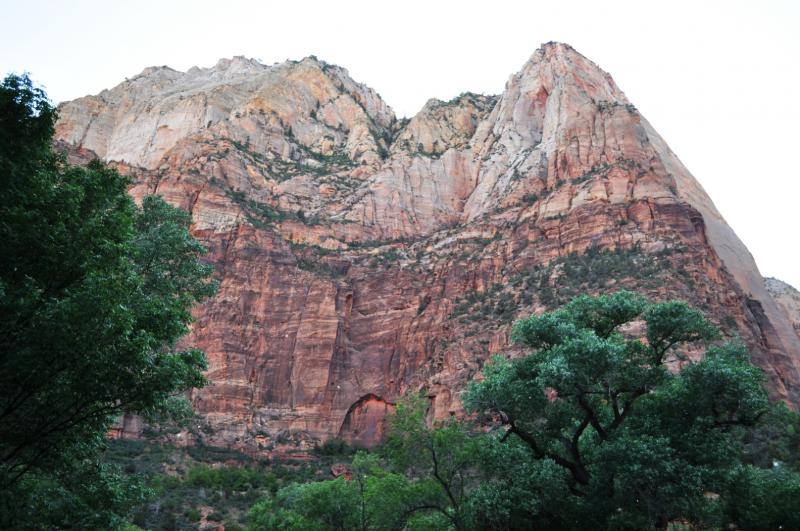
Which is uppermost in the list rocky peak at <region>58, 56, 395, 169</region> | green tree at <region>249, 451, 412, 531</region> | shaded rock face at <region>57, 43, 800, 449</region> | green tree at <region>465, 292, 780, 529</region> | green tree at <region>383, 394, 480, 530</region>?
rocky peak at <region>58, 56, 395, 169</region>

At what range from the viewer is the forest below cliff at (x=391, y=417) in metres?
11.0

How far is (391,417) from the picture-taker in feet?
71.9

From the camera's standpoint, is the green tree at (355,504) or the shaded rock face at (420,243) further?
the shaded rock face at (420,243)

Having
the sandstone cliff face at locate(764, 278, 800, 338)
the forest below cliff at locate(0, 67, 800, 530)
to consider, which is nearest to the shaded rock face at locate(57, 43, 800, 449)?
the sandstone cliff face at locate(764, 278, 800, 338)

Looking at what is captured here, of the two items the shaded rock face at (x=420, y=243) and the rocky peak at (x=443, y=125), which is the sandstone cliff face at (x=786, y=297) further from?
the rocky peak at (x=443, y=125)

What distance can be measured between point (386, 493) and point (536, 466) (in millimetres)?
6129

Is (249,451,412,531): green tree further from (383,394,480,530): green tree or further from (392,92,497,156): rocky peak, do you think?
(392,92,497,156): rocky peak

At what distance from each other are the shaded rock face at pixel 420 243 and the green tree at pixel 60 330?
43226mm

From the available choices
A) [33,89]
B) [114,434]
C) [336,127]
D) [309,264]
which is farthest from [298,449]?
[336,127]

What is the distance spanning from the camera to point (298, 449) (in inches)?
2276

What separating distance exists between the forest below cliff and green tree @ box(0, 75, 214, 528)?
4 cm

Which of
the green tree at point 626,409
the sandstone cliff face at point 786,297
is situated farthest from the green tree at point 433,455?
the sandstone cliff face at point 786,297

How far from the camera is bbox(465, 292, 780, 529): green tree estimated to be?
57.5 ft

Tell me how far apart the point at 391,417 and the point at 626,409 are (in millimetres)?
7926
